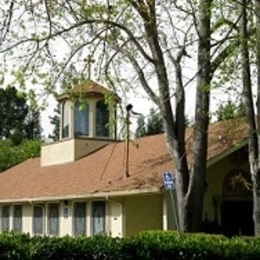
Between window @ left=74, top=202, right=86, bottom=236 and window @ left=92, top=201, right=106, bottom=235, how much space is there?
76cm

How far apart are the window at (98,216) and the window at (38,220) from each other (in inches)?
173

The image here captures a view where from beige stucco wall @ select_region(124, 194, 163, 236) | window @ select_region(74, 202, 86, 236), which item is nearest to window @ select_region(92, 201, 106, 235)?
window @ select_region(74, 202, 86, 236)

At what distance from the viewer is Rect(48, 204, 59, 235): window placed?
28.1m

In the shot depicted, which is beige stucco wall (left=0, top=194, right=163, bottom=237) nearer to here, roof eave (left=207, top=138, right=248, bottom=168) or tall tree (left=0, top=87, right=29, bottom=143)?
roof eave (left=207, top=138, right=248, bottom=168)

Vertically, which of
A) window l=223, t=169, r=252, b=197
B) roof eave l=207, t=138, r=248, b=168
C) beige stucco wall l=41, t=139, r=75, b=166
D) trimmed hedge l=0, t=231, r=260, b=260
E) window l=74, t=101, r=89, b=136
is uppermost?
window l=74, t=101, r=89, b=136

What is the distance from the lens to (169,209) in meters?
21.5

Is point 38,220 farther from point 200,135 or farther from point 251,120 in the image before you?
point 251,120

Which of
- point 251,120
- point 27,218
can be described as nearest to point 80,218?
point 27,218

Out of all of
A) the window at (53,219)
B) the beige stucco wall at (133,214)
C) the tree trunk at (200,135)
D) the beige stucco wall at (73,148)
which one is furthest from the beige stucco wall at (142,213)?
the beige stucco wall at (73,148)

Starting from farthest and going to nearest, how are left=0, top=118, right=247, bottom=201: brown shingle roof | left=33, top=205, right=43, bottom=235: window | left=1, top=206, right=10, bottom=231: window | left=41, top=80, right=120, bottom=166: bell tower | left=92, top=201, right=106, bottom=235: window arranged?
left=1, top=206, right=10, bottom=231: window < left=41, top=80, right=120, bottom=166: bell tower < left=33, top=205, right=43, bottom=235: window < left=92, top=201, right=106, bottom=235: window < left=0, top=118, right=247, bottom=201: brown shingle roof

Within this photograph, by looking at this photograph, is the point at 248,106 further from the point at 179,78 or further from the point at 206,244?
the point at 206,244

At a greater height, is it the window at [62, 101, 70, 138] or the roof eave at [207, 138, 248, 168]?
the window at [62, 101, 70, 138]

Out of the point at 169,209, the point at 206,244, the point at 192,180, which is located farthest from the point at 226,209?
the point at 206,244

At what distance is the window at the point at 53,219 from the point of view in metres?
28.1
